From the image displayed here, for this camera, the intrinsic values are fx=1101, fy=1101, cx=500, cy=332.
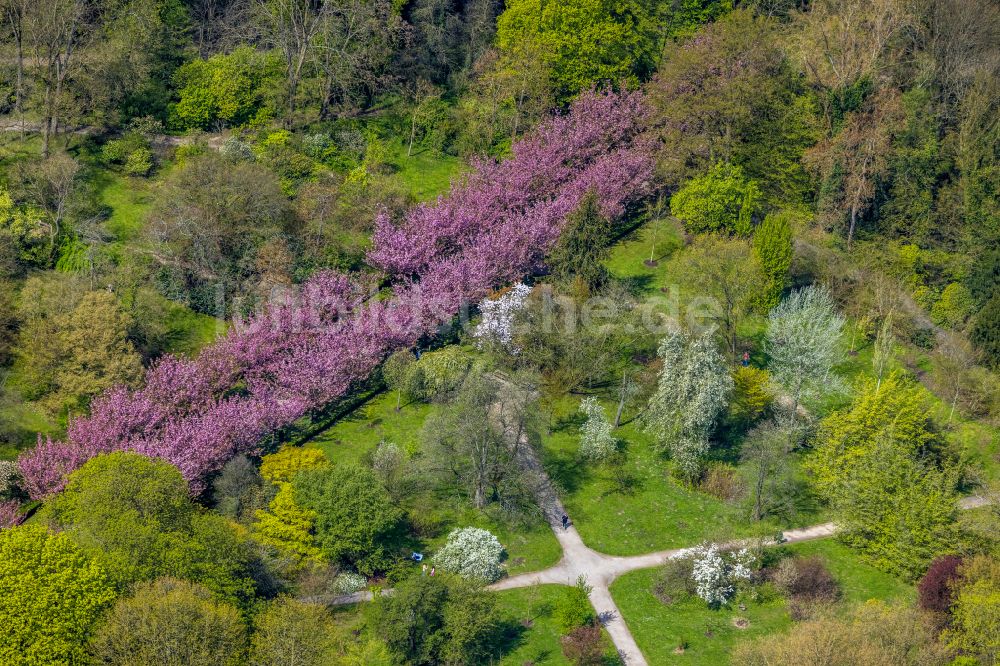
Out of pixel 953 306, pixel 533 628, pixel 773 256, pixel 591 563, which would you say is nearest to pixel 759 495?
pixel 591 563

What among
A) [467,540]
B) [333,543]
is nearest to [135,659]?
[333,543]

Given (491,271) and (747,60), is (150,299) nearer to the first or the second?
(491,271)

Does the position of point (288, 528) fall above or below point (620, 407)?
below

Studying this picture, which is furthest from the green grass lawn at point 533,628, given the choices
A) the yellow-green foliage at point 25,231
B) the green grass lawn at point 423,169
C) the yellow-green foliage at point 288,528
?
the yellow-green foliage at point 25,231

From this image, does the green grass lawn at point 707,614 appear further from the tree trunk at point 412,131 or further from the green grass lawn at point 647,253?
the tree trunk at point 412,131

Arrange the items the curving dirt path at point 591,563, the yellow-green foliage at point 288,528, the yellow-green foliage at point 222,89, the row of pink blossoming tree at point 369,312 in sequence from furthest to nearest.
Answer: the yellow-green foliage at point 222,89, the row of pink blossoming tree at point 369,312, the yellow-green foliage at point 288,528, the curving dirt path at point 591,563

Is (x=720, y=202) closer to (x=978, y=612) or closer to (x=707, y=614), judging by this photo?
(x=707, y=614)
